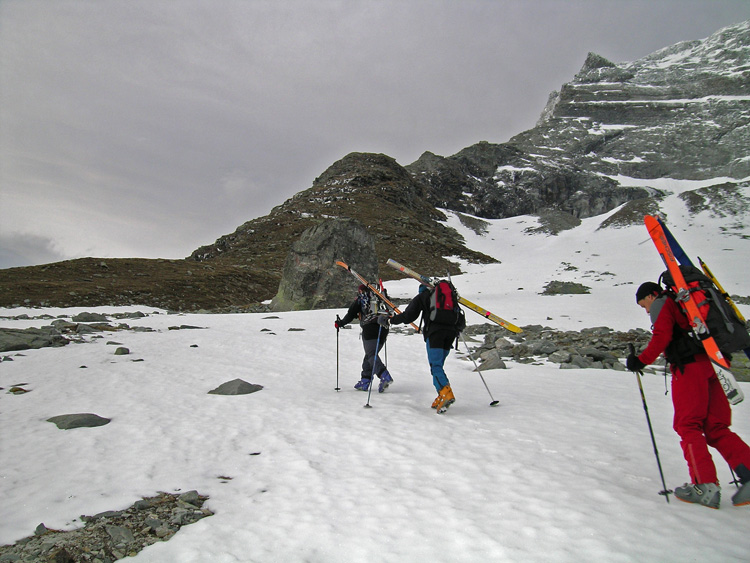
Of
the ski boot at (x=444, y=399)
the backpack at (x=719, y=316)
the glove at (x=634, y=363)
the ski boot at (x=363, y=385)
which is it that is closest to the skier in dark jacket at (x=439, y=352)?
the ski boot at (x=444, y=399)

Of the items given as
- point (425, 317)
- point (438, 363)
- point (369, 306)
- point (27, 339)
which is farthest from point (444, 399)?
point (27, 339)

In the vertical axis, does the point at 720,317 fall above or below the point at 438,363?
above

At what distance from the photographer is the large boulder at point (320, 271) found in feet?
93.0

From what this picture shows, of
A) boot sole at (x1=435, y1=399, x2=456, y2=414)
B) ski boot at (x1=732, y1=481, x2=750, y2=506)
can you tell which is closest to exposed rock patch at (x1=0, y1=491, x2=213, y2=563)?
boot sole at (x1=435, y1=399, x2=456, y2=414)

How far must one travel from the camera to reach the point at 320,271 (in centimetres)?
2881

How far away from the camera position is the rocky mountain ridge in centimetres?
3350

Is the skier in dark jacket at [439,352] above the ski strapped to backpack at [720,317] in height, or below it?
below

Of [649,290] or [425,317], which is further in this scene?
[425,317]

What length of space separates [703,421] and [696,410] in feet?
0.67

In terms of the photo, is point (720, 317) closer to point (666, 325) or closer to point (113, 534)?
point (666, 325)

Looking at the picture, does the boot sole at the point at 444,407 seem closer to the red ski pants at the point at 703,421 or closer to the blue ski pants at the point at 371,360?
the blue ski pants at the point at 371,360

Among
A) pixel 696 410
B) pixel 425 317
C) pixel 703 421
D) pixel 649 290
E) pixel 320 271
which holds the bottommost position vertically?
pixel 703 421

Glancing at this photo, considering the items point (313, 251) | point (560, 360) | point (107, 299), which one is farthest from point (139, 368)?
point (107, 299)

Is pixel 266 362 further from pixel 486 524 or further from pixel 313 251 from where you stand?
pixel 313 251
